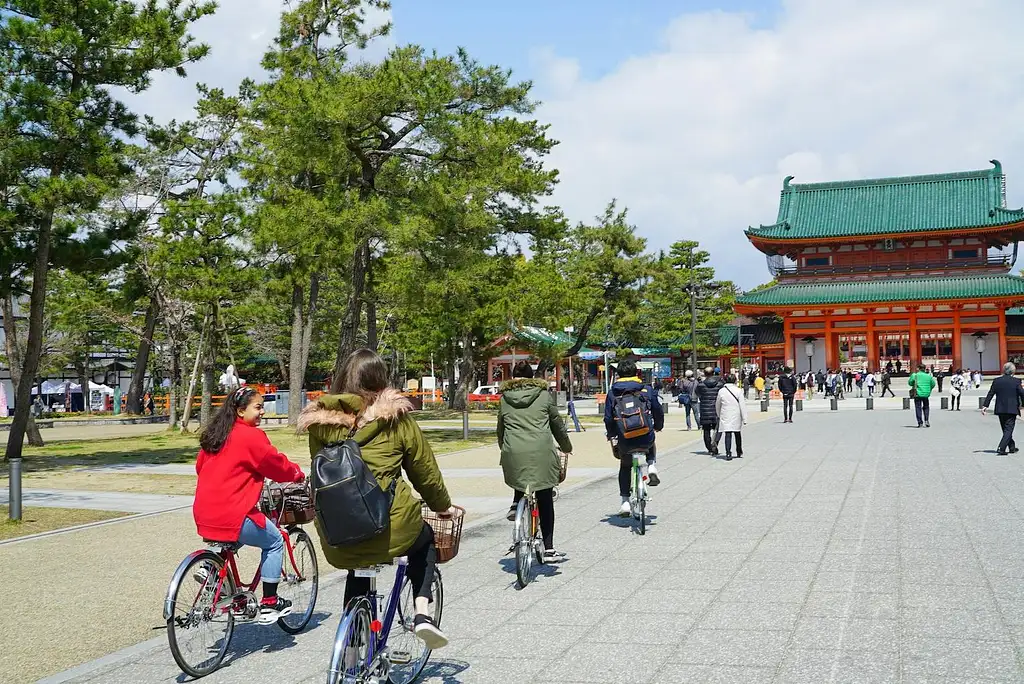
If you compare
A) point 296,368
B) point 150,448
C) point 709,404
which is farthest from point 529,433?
point 296,368

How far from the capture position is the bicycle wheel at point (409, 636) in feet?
16.0

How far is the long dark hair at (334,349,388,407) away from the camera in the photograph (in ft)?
14.5

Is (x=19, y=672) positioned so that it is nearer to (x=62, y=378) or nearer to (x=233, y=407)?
(x=233, y=407)

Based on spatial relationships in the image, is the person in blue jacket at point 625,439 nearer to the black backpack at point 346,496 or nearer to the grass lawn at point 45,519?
the black backpack at point 346,496

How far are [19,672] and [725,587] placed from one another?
15.0 feet

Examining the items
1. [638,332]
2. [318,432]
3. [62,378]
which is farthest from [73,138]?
[62,378]

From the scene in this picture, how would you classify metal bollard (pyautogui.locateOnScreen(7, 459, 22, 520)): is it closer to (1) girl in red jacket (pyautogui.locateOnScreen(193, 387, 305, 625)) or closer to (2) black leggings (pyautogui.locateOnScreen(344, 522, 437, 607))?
(1) girl in red jacket (pyautogui.locateOnScreen(193, 387, 305, 625))

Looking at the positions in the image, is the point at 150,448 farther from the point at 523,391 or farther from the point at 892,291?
the point at 892,291

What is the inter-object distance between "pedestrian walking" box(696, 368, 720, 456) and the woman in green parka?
45.7ft

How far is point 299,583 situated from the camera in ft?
20.0

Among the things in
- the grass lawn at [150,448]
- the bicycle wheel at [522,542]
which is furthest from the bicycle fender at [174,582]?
the grass lawn at [150,448]

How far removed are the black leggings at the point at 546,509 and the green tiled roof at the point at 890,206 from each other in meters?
51.8

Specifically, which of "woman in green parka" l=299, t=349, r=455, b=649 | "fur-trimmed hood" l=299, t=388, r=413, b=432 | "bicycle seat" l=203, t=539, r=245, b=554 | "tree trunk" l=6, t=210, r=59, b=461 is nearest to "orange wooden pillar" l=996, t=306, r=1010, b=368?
"tree trunk" l=6, t=210, r=59, b=461

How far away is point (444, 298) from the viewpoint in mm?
24656
